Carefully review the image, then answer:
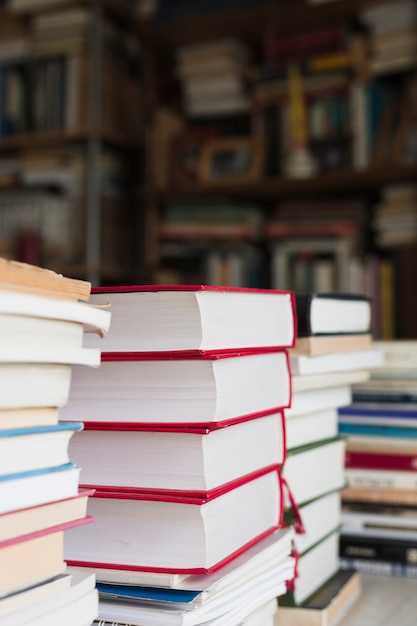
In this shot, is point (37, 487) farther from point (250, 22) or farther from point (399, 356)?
point (250, 22)

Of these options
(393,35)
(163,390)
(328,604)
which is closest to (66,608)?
(163,390)

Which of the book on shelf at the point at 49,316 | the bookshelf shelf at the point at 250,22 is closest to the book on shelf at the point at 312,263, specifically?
the bookshelf shelf at the point at 250,22

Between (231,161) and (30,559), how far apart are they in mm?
2231

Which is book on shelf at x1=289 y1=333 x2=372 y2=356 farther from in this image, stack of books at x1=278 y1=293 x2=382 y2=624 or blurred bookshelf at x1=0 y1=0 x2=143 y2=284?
blurred bookshelf at x1=0 y1=0 x2=143 y2=284

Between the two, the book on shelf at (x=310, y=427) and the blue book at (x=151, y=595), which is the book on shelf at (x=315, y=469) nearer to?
the book on shelf at (x=310, y=427)

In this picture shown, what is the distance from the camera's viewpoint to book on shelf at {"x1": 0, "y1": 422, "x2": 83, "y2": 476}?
40cm

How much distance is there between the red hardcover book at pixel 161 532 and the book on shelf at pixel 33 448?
10cm

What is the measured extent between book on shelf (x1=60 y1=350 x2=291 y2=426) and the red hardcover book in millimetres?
50

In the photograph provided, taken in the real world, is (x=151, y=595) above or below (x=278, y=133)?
below

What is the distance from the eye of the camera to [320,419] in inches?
30.6

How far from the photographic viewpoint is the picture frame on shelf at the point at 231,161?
2.51 metres

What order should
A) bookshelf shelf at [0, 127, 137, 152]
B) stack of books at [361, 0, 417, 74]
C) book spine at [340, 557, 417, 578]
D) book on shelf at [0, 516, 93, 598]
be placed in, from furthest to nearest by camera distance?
bookshelf shelf at [0, 127, 137, 152]
stack of books at [361, 0, 417, 74]
book spine at [340, 557, 417, 578]
book on shelf at [0, 516, 93, 598]

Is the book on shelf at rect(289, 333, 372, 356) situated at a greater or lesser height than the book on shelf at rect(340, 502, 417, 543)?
greater

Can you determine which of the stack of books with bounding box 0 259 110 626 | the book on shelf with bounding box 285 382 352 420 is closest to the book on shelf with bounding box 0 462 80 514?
the stack of books with bounding box 0 259 110 626
